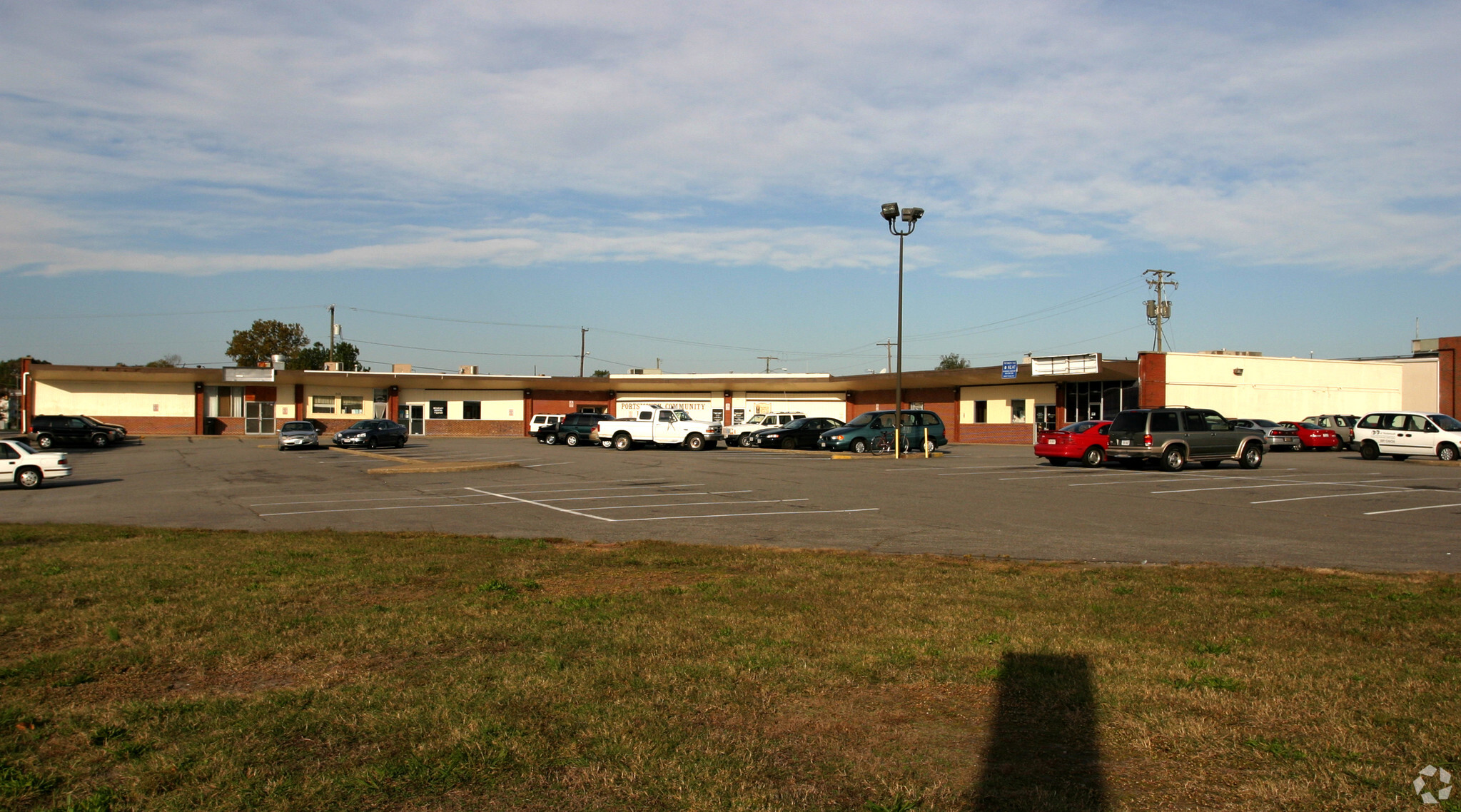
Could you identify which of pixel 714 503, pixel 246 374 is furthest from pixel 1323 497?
pixel 246 374

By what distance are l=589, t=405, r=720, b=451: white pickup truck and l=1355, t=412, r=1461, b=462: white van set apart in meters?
24.0

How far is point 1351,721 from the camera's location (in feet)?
15.5

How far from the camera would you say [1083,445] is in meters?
27.1

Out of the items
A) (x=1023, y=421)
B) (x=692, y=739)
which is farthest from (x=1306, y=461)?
(x=692, y=739)

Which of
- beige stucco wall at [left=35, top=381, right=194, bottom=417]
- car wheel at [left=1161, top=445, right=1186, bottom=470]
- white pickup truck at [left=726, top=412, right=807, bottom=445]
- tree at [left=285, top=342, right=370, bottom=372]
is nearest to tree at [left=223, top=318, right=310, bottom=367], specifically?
tree at [left=285, top=342, right=370, bottom=372]

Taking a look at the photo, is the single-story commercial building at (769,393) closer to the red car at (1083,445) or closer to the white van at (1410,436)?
the white van at (1410,436)

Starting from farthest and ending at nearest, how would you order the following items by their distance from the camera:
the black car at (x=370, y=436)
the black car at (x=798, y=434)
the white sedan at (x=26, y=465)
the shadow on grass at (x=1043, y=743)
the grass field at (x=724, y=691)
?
the black car at (x=370, y=436) → the black car at (x=798, y=434) → the white sedan at (x=26, y=465) → the grass field at (x=724, y=691) → the shadow on grass at (x=1043, y=743)

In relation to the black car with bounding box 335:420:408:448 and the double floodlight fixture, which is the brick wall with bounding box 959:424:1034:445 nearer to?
the double floodlight fixture

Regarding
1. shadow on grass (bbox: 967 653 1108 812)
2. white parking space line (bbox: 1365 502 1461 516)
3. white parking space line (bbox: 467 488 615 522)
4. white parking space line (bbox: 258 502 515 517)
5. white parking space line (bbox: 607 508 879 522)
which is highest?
shadow on grass (bbox: 967 653 1108 812)

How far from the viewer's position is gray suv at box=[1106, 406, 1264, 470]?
83.1ft

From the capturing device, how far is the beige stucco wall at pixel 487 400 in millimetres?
63062

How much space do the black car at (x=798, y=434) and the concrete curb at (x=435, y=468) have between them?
48.7 feet

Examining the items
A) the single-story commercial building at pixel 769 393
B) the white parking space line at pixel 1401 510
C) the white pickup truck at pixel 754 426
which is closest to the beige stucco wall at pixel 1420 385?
the single-story commercial building at pixel 769 393

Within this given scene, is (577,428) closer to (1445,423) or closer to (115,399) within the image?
(115,399)
